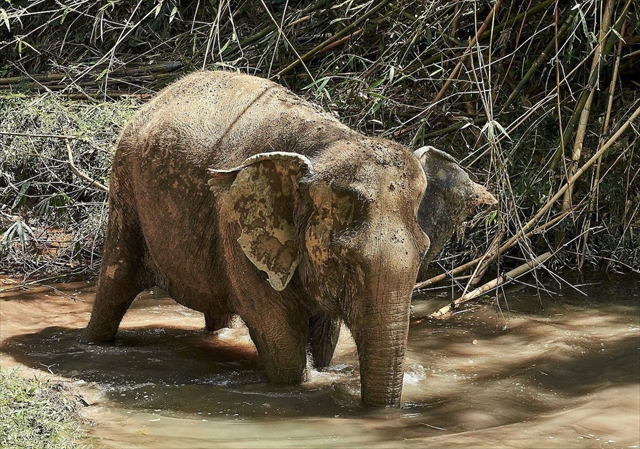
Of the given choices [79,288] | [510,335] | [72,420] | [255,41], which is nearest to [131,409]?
[72,420]

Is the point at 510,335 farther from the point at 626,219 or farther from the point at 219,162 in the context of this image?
the point at 219,162

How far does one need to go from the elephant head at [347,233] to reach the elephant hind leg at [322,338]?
20.5 inches

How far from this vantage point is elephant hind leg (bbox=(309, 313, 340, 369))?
604 centimetres

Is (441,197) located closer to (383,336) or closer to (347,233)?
(347,233)

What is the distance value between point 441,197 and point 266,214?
93 cm

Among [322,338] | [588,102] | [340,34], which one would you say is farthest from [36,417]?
[340,34]

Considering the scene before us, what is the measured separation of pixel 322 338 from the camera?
6145 millimetres

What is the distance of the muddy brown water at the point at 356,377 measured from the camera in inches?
191

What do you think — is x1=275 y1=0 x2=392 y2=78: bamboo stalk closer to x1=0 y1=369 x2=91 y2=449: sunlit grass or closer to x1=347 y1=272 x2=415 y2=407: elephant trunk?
x1=347 y1=272 x2=415 y2=407: elephant trunk

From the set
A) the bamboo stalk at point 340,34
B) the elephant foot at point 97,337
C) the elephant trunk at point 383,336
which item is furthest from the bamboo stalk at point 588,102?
the elephant foot at point 97,337

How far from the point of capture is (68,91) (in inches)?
392

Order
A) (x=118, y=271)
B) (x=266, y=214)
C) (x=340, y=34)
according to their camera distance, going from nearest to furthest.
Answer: (x=266, y=214), (x=118, y=271), (x=340, y=34)

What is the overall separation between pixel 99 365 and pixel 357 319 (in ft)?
6.66

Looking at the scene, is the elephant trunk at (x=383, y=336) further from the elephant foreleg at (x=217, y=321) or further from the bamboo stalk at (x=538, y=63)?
the bamboo stalk at (x=538, y=63)
